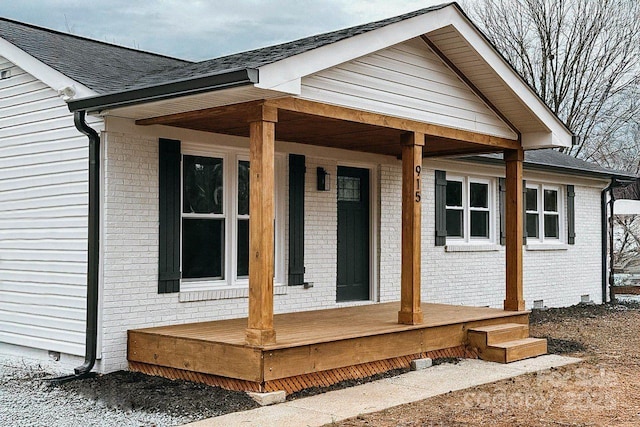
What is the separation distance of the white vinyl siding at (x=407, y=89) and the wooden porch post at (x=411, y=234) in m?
0.47

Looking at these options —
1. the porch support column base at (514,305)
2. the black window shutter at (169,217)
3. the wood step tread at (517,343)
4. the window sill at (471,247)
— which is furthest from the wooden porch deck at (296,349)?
the window sill at (471,247)

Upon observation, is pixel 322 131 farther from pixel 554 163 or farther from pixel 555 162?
pixel 555 162

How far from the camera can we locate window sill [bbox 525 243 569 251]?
14617mm

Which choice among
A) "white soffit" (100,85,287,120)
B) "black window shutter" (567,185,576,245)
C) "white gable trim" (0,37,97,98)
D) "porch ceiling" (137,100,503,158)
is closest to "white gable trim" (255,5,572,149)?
"white soffit" (100,85,287,120)

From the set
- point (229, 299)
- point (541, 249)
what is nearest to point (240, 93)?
point (229, 299)

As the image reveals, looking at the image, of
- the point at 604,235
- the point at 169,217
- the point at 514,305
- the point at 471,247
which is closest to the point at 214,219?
the point at 169,217

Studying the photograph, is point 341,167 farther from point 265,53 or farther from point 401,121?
point 265,53

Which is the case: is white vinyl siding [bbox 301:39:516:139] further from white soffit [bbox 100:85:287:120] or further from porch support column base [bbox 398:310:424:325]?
porch support column base [bbox 398:310:424:325]

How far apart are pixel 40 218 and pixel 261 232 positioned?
2996 mm

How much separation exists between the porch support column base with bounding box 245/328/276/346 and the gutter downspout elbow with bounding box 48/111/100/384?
1.78m

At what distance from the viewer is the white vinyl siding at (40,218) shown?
816cm

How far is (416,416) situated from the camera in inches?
258

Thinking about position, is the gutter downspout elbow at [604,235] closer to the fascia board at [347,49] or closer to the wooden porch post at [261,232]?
the fascia board at [347,49]

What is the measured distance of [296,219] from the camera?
32.6 feet
